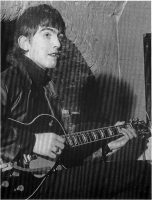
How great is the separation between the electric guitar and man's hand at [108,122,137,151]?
205 mm

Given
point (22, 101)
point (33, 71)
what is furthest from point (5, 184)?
point (33, 71)

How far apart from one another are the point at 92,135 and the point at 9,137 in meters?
0.64

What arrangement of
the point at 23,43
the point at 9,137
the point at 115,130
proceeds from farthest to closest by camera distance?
the point at 115,130 → the point at 23,43 → the point at 9,137

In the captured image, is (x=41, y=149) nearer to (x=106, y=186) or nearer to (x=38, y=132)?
(x=38, y=132)

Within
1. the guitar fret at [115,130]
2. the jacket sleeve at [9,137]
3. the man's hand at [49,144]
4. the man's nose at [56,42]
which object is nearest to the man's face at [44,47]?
the man's nose at [56,42]

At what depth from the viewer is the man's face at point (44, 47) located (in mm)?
2854

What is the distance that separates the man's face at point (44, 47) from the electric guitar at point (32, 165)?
42 cm

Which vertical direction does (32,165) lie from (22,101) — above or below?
below

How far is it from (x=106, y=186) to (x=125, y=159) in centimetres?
27

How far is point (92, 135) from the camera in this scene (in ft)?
9.52

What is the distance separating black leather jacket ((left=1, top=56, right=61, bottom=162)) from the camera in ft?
8.92

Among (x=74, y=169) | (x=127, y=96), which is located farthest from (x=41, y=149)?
A: (x=127, y=96)

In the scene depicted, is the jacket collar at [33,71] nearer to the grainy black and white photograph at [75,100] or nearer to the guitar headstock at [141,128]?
the grainy black and white photograph at [75,100]

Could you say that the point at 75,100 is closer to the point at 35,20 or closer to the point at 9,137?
the point at 9,137
